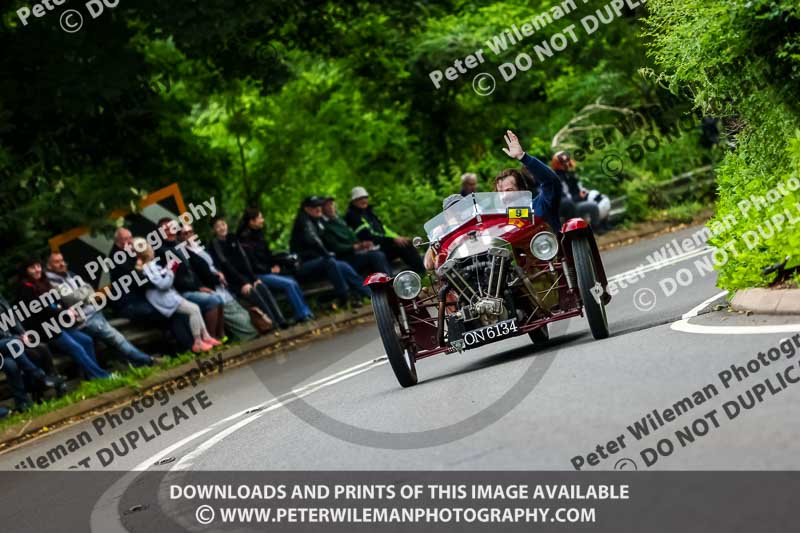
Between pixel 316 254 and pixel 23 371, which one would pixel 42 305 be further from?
pixel 316 254

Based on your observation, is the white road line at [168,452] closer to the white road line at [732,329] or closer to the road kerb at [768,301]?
the white road line at [732,329]

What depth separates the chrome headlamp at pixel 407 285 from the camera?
1215cm

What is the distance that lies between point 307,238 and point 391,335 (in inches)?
391

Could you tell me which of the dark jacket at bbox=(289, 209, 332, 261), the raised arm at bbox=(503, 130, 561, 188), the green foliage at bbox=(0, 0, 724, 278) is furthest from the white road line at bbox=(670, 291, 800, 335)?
the dark jacket at bbox=(289, 209, 332, 261)

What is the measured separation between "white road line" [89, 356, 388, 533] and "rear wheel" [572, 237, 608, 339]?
3.34 meters

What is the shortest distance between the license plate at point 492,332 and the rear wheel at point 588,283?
2.24 feet

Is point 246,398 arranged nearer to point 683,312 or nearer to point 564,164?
point 683,312

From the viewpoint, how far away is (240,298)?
20.4 meters

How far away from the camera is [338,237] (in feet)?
71.8

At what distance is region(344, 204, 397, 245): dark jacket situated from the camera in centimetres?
2159

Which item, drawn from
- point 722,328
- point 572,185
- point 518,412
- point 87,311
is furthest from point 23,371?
point 572,185

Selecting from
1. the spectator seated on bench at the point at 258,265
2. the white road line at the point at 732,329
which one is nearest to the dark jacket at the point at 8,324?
the spectator seated on bench at the point at 258,265

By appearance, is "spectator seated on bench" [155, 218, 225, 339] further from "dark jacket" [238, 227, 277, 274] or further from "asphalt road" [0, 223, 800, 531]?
"asphalt road" [0, 223, 800, 531]
